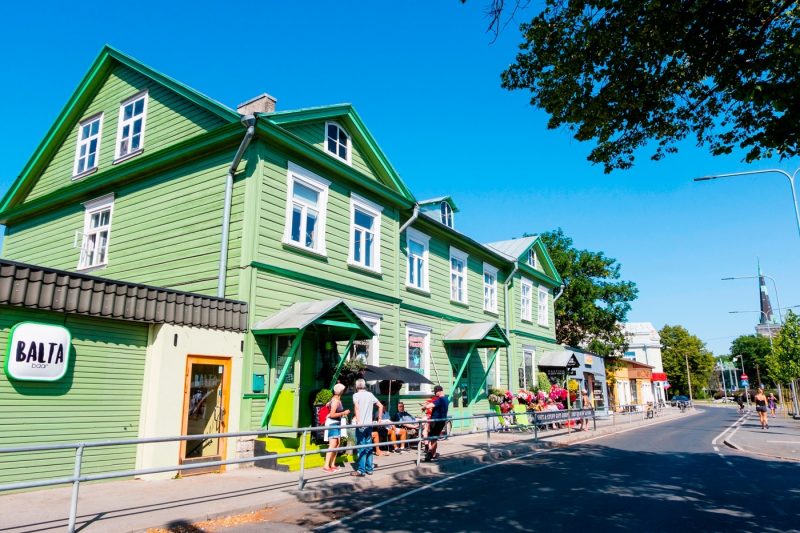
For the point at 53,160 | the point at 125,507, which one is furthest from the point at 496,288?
the point at 125,507

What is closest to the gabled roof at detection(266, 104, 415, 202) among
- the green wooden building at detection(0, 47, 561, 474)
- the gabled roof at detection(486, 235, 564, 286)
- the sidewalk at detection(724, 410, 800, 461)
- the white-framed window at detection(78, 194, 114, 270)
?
the green wooden building at detection(0, 47, 561, 474)

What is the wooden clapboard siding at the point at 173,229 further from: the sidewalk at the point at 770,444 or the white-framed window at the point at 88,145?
the sidewalk at the point at 770,444

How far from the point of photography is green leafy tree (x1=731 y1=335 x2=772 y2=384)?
107 meters

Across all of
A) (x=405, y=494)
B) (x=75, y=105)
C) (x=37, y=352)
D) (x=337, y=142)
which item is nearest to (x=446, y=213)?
(x=337, y=142)

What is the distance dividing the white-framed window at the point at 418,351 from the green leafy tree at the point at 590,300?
23.8m

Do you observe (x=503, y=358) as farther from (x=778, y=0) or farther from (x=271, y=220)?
(x=778, y=0)

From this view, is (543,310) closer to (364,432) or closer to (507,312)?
(507,312)

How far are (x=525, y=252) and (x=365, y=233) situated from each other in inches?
499

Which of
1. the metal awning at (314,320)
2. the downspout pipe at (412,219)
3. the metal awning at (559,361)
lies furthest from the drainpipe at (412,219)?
the metal awning at (559,361)

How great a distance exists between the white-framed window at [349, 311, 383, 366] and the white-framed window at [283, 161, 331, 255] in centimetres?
258

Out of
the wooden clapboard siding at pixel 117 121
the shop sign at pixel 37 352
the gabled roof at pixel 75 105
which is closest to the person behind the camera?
the shop sign at pixel 37 352

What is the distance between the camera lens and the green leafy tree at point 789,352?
34.2m

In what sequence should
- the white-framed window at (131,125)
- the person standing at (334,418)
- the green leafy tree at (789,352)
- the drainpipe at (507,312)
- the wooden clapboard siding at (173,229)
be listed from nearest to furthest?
the person standing at (334,418), the wooden clapboard siding at (173,229), the white-framed window at (131,125), the drainpipe at (507,312), the green leafy tree at (789,352)

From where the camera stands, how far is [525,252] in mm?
26609
